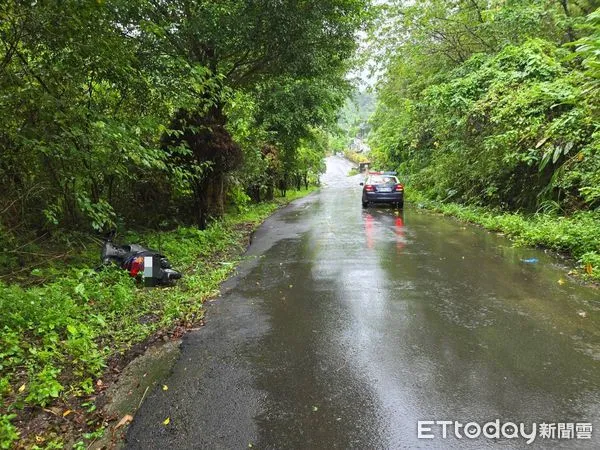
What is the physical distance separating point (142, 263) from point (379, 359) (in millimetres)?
4126

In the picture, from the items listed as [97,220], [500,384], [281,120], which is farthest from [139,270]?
[281,120]

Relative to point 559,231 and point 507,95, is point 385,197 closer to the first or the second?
point 507,95

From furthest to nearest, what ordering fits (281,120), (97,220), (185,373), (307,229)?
(281,120) → (307,229) → (97,220) → (185,373)

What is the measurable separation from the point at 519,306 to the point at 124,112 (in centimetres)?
709

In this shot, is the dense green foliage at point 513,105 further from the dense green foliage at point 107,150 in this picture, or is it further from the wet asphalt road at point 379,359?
the dense green foliage at point 107,150

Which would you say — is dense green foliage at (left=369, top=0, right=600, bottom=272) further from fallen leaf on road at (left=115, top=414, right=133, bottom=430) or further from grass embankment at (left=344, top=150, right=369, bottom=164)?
grass embankment at (left=344, top=150, right=369, bottom=164)

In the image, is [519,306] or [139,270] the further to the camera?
[139,270]

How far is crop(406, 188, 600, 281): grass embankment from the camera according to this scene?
23.9 feet

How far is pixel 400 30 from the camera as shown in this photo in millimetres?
18000

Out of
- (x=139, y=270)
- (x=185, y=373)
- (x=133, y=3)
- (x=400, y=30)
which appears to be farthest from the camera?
(x=400, y=30)

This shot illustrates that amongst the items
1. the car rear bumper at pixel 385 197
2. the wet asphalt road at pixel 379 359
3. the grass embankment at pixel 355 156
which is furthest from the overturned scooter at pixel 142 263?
the grass embankment at pixel 355 156

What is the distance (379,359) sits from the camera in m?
4.11

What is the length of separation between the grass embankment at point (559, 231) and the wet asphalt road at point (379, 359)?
0.51 metres

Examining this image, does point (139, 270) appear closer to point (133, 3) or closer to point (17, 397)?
point (17, 397)
